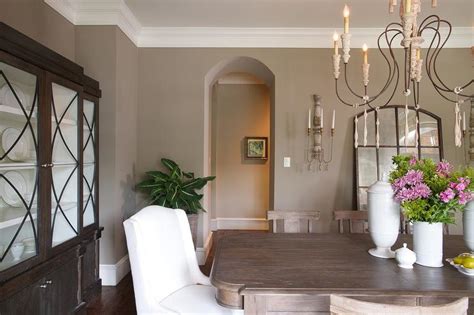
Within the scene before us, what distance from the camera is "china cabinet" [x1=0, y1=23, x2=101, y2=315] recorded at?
1607 mm

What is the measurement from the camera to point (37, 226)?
5.85 feet

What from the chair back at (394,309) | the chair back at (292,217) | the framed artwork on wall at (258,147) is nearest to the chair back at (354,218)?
the chair back at (292,217)

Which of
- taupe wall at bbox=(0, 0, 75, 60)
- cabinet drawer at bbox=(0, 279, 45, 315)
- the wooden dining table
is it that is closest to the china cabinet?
cabinet drawer at bbox=(0, 279, 45, 315)

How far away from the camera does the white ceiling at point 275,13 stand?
2941mm

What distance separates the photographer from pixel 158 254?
162 cm

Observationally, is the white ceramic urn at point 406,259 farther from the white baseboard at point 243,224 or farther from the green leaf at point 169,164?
the white baseboard at point 243,224

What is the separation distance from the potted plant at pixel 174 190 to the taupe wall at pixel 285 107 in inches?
12.4

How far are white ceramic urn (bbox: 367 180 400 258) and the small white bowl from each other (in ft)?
6.59

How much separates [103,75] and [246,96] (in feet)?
9.60

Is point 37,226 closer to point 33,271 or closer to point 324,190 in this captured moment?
point 33,271

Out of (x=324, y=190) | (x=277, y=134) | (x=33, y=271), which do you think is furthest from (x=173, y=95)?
(x=33, y=271)

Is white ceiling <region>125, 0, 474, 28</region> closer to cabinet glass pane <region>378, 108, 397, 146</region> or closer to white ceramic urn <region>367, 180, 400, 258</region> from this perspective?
cabinet glass pane <region>378, 108, 397, 146</region>

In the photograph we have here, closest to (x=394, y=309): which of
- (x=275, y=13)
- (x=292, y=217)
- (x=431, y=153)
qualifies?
(x=292, y=217)

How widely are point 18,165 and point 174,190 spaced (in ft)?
5.47
